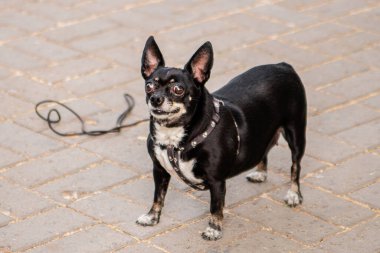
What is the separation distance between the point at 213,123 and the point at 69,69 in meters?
3.21

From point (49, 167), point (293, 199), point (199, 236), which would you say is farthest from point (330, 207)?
point (49, 167)

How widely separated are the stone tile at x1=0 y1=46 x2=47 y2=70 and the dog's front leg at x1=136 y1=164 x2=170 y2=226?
302 cm

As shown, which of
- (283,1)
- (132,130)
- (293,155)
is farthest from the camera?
(283,1)

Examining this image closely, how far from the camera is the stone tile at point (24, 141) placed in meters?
7.22

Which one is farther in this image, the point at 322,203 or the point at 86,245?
the point at 322,203

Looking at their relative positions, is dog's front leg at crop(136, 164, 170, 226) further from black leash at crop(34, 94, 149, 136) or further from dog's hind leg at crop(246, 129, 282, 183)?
black leash at crop(34, 94, 149, 136)

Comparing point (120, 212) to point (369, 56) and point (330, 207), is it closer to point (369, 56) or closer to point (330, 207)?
point (330, 207)

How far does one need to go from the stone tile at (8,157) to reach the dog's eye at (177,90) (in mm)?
2013

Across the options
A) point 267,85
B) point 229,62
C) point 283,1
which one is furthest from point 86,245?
point 283,1

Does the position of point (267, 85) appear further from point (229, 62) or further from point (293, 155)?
point (229, 62)

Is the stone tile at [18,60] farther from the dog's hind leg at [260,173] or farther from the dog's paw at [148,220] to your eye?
the dog's paw at [148,220]

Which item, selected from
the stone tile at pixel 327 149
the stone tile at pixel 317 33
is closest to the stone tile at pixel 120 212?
the stone tile at pixel 327 149

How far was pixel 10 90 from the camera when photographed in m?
8.24

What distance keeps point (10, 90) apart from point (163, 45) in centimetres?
170
